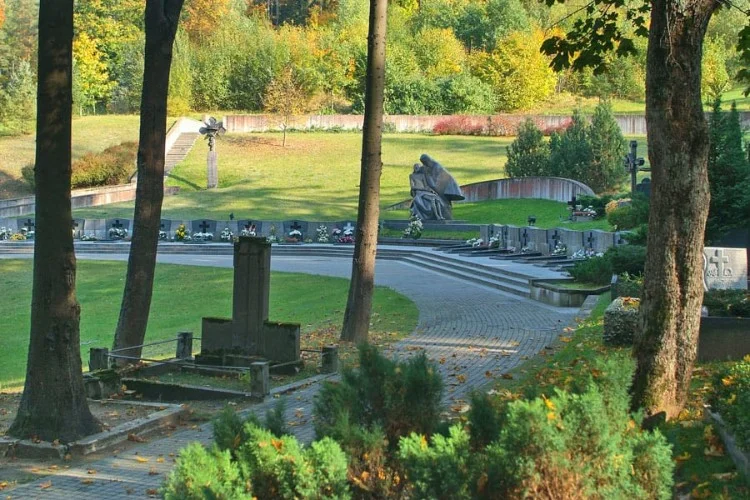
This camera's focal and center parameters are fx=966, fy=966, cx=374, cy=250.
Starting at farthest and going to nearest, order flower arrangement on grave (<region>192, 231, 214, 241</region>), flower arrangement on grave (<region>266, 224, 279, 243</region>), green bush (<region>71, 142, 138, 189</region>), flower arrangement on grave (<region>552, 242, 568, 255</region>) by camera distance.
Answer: green bush (<region>71, 142, 138, 189</region>) < flower arrangement on grave (<region>192, 231, 214, 241</region>) < flower arrangement on grave (<region>266, 224, 279, 243</region>) < flower arrangement on grave (<region>552, 242, 568, 255</region>)

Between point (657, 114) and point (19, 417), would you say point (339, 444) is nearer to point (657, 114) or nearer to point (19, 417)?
point (657, 114)

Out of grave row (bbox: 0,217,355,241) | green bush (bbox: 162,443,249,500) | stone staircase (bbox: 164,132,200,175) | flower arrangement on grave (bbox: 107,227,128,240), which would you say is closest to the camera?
green bush (bbox: 162,443,249,500)

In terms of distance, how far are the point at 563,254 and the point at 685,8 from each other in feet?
72.8

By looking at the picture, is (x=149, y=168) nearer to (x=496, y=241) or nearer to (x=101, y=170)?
(x=496, y=241)

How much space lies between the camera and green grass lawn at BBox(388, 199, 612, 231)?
39625 mm

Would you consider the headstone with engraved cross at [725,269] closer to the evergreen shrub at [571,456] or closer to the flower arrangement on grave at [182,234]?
the evergreen shrub at [571,456]

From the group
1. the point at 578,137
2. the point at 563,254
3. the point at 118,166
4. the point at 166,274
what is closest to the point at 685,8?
the point at 563,254

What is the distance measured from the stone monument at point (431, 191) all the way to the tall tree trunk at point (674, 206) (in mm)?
32995

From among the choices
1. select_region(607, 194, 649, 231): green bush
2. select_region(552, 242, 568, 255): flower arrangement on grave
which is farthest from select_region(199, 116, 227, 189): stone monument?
select_region(552, 242, 568, 255): flower arrangement on grave

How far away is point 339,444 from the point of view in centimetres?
536

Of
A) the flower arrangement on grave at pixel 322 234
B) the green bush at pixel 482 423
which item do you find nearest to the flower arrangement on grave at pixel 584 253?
the flower arrangement on grave at pixel 322 234

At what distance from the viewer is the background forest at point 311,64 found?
7969cm

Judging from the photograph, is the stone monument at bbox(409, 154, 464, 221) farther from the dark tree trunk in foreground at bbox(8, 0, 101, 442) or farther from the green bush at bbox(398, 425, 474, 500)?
the green bush at bbox(398, 425, 474, 500)

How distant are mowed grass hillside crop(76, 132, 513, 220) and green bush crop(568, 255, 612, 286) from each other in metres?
25.0
